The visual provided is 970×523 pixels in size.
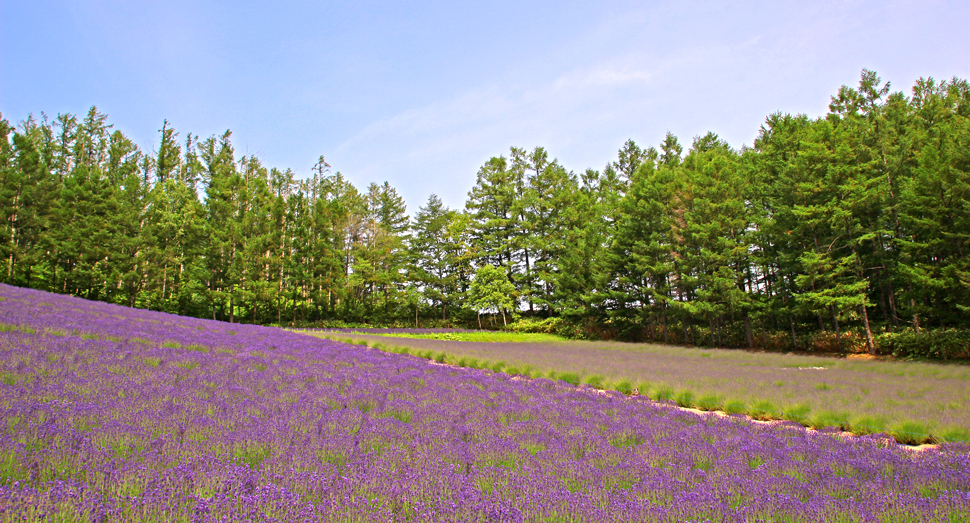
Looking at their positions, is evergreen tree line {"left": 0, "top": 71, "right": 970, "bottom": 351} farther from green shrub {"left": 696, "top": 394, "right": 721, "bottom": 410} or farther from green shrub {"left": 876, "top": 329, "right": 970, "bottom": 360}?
green shrub {"left": 696, "top": 394, "right": 721, "bottom": 410}

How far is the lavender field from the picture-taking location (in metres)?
2.87

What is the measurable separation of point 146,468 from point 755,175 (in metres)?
34.6

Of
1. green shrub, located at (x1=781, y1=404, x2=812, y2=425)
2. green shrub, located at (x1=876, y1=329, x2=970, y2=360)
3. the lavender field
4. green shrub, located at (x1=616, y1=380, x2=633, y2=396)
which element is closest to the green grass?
green shrub, located at (x1=876, y1=329, x2=970, y2=360)

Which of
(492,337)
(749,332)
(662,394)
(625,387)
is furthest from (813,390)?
(492,337)

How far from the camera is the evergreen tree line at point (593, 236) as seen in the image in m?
21.5

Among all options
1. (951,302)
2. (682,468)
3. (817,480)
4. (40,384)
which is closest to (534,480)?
(682,468)

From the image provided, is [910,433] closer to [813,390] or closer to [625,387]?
[813,390]

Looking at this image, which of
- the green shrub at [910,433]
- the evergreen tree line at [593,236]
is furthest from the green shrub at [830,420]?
the evergreen tree line at [593,236]

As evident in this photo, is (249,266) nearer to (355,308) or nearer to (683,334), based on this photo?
(355,308)

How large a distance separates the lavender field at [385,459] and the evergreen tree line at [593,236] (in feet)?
65.0

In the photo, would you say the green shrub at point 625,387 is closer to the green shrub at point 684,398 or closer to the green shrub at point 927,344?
the green shrub at point 684,398

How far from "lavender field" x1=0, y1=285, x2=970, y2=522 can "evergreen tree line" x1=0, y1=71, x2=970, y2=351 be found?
65.0 ft

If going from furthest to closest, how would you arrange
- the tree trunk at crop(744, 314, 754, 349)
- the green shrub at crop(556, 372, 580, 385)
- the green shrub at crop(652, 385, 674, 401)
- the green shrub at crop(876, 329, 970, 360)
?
1. the tree trunk at crop(744, 314, 754, 349)
2. the green shrub at crop(876, 329, 970, 360)
3. the green shrub at crop(556, 372, 580, 385)
4. the green shrub at crop(652, 385, 674, 401)

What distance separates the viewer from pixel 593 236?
35.5 meters
